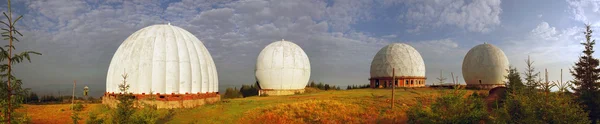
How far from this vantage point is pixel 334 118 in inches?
757

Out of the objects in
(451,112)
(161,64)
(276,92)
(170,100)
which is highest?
Answer: (161,64)

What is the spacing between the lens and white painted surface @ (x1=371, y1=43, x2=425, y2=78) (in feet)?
137

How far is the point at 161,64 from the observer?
23938 millimetres

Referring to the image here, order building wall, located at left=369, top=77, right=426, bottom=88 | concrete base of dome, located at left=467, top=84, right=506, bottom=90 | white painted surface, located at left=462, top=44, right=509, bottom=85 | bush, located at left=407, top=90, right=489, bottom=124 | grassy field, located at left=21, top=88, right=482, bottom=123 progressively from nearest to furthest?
bush, located at left=407, top=90, right=489, bottom=124 < grassy field, located at left=21, top=88, right=482, bottom=123 < concrete base of dome, located at left=467, top=84, right=506, bottom=90 < white painted surface, located at left=462, top=44, right=509, bottom=85 < building wall, located at left=369, top=77, right=426, bottom=88

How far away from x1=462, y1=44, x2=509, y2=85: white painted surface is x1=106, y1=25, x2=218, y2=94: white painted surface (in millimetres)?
33790

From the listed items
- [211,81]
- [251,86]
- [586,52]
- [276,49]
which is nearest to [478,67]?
[586,52]

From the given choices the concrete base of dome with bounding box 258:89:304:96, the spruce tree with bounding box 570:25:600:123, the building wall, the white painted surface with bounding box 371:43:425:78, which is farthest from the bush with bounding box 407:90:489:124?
the white painted surface with bounding box 371:43:425:78

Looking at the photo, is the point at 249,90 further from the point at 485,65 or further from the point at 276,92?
the point at 485,65

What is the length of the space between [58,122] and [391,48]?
37.1 metres

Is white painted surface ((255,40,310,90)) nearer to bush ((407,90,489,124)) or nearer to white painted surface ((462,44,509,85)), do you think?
white painted surface ((462,44,509,85))

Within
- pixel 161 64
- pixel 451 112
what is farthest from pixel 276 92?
pixel 451 112

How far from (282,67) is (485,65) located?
1012 inches

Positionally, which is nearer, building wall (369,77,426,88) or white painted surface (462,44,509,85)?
white painted surface (462,44,509,85)

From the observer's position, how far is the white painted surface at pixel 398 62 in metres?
41.8
